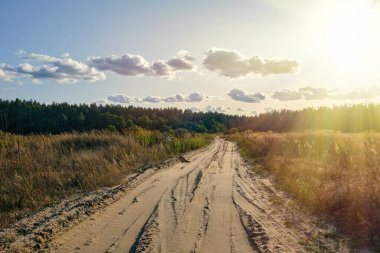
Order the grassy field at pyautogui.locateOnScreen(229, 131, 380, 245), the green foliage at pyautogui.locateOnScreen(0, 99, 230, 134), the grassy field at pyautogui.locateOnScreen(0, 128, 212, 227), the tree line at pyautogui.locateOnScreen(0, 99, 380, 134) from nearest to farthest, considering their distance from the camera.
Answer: the grassy field at pyautogui.locateOnScreen(229, 131, 380, 245)
the grassy field at pyautogui.locateOnScreen(0, 128, 212, 227)
the tree line at pyautogui.locateOnScreen(0, 99, 380, 134)
the green foliage at pyautogui.locateOnScreen(0, 99, 230, 134)

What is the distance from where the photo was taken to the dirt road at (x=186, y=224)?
22.3 ft

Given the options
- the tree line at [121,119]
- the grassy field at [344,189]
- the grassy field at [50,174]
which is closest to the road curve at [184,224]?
the grassy field at [344,189]

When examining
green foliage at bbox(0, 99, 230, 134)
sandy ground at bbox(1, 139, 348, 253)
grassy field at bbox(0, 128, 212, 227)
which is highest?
green foliage at bbox(0, 99, 230, 134)

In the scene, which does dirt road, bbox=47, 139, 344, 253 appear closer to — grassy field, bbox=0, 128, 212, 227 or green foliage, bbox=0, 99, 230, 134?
grassy field, bbox=0, 128, 212, 227

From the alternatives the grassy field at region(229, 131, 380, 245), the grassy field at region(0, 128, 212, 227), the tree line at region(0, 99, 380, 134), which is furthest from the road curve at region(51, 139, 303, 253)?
the tree line at region(0, 99, 380, 134)

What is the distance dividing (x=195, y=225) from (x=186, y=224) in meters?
0.20

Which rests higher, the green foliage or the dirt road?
the green foliage

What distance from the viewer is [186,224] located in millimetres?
8117

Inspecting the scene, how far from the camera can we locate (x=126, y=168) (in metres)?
16.9

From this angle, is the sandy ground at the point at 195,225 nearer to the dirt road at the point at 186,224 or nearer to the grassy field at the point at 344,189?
the dirt road at the point at 186,224

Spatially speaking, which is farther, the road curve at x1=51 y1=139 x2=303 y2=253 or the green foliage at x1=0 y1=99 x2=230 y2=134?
the green foliage at x1=0 y1=99 x2=230 y2=134

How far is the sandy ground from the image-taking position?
6812mm

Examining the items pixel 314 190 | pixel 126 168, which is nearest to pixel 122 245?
pixel 314 190

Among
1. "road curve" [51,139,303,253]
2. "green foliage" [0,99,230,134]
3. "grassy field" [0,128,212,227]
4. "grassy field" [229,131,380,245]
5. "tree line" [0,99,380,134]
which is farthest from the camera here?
"green foliage" [0,99,230,134]
